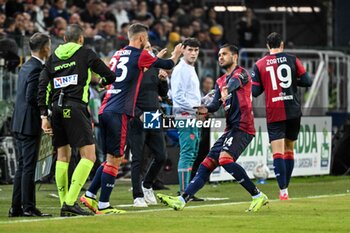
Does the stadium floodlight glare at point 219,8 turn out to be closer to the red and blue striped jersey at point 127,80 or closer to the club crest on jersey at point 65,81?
the red and blue striped jersey at point 127,80

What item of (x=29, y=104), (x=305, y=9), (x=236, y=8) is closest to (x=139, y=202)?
(x=29, y=104)

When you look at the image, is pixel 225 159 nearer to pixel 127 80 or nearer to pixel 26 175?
pixel 127 80

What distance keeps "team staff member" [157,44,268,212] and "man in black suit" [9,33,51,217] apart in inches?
65.0

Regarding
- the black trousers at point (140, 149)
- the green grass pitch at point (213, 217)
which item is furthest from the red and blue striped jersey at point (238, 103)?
the black trousers at point (140, 149)

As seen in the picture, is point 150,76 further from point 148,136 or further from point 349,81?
point 349,81

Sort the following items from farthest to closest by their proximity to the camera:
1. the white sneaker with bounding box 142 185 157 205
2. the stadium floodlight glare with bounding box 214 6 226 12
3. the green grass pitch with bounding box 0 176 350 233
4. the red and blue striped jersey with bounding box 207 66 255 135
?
1. the stadium floodlight glare with bounding box 214 6 226 12
2. the white sneaker with bounding box 142 185 157 205
3. the red and blue striped jersey with bounding box 207 66 255 135
4. the green grass pitch with bounding box 0 176 350 233

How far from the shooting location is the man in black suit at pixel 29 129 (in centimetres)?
1416

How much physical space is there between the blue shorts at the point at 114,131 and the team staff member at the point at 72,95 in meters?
0.55

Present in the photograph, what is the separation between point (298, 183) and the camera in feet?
70.6

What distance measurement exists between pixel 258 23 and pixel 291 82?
46.2 ft

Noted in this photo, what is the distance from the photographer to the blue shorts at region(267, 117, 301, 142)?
1691cm

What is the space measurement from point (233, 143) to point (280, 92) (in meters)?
2.62

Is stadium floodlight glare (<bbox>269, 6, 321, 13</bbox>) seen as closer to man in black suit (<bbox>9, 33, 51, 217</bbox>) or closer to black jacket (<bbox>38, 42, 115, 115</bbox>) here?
man in black suit (<bbox>9, 33, 51, 217</bbox>)

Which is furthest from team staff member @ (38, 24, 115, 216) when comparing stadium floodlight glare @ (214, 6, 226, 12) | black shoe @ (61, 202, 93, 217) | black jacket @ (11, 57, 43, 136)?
stadium floodlight glare @ (214, 6, 226, 12)
